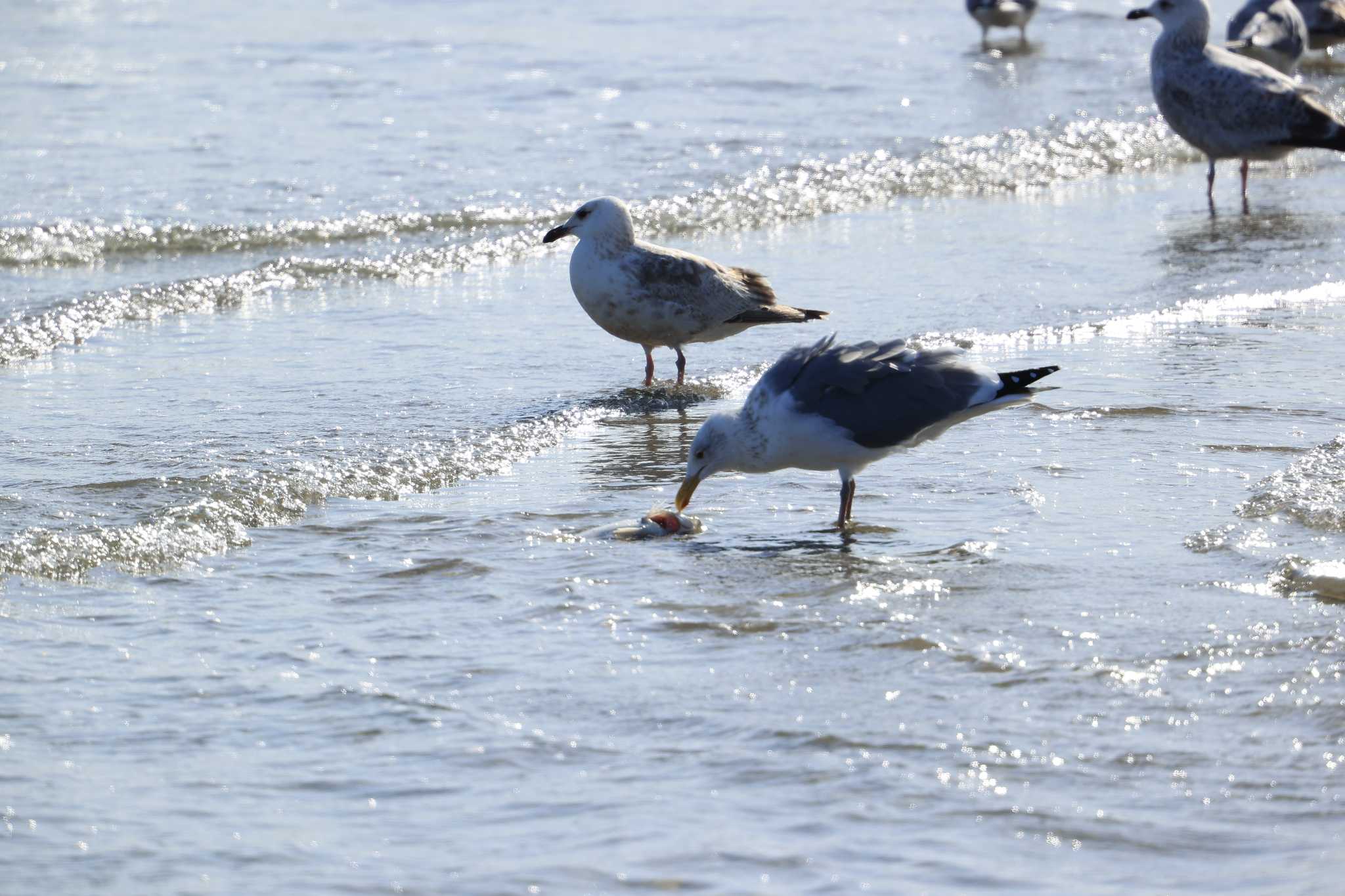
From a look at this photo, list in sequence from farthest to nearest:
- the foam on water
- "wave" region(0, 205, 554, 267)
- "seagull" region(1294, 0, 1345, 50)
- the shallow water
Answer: "seagull" region(1294, 0, 1345, 50)
"wave" region(0, 205, 554, 267)
the foam on water
the shallow water

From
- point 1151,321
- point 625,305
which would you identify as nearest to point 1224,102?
point 1151,321

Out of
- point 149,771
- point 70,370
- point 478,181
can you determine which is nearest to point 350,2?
point 478,181

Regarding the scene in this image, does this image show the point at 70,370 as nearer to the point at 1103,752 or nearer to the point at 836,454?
the point at 836,454

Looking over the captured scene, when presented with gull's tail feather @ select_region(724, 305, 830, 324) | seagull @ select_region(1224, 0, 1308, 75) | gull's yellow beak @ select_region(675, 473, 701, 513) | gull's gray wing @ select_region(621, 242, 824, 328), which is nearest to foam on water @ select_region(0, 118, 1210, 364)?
seagull @ select_region(1224, 0, 1308, 75)

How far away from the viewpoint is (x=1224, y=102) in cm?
1258

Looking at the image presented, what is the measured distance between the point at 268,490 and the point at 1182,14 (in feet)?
30.2

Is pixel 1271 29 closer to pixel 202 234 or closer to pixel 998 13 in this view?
pixel 998 13

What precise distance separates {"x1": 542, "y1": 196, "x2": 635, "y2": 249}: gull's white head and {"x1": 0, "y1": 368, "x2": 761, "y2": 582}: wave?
83 centimetres

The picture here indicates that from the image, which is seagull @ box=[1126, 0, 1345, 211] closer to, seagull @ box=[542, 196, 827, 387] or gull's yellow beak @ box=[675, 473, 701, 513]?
seagull @ box=[542, 196, 827, 387]

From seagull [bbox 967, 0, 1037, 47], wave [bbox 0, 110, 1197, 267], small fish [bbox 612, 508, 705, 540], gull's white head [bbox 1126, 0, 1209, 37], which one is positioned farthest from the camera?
seagull [bbox 967, 0, 1037, 47]

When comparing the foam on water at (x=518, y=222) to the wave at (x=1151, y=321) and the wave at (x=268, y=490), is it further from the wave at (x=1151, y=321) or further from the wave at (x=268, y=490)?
→ the wave at (x=1151, y=321)

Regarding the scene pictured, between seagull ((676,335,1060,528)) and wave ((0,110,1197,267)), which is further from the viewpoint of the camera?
wave ((0,110,1197,267))

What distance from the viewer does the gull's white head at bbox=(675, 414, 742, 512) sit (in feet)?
19.7

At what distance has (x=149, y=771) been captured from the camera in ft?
13.1
